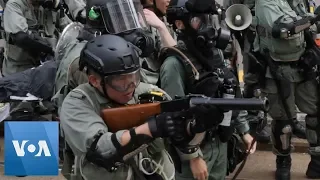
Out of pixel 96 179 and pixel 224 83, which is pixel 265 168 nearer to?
pixel 224 83

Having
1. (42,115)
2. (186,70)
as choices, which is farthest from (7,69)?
(186,70)

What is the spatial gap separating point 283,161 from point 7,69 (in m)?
3.30

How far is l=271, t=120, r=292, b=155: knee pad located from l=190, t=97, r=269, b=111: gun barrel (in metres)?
2.96

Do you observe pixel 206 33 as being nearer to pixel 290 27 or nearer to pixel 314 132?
pixel 290 27

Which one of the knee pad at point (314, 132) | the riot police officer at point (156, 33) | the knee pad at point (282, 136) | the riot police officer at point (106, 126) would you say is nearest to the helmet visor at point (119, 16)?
the riot police officer at point (156, 33)

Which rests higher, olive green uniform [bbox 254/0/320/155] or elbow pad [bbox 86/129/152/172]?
elbow pad [bbox 86/129/152/172]

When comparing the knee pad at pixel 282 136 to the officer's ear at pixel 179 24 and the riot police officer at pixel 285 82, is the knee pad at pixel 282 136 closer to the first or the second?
the riot police officer at pixel 285 82

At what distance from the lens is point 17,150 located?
212 inches

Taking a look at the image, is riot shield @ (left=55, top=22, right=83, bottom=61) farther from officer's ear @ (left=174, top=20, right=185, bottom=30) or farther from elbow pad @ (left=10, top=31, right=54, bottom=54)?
elbow pad @ (left=10, top=31, right=54, bottom=54)

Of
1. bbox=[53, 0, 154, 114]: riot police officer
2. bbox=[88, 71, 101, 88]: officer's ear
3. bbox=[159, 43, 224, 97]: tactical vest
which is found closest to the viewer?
bbox=[88, 71, 101, 88]: officer's ear

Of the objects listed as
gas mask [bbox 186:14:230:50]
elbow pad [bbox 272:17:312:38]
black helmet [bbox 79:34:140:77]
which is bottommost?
elbow pad [bbox 272:17:312:38]

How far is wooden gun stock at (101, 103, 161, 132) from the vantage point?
10.1 ft

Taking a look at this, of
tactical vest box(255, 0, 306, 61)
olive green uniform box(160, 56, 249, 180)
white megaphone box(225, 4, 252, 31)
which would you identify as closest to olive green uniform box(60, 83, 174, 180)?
olive green uniform box(160, 56, 249, 180)

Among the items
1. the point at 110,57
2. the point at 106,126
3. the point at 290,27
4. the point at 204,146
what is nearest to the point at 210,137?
the point at 204,146
